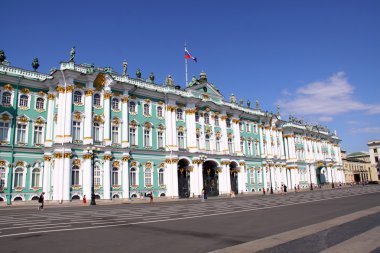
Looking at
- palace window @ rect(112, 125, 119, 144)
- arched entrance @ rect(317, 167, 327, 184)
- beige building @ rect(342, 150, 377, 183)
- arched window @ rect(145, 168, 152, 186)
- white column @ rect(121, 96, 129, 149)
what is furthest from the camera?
beige building @ rect(342, 150, 377, 183)

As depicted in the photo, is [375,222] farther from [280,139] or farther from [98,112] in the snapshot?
[280,139]

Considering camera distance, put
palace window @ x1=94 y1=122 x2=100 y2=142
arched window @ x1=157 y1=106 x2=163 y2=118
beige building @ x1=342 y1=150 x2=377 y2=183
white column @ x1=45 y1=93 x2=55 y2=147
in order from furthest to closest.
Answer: beige building @ x1=342 y1=150 x2=377 y2=183, arched window @ x1=157 y1=106 x2=163 y2=118, palace window @ x1=94 y1=122 x2=100 y2=142, white column @ x1=45 y1=93 x2=55 y2=147

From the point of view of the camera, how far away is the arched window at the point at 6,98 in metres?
39.2

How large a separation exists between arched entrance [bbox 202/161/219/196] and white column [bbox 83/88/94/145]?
2237 centimetres

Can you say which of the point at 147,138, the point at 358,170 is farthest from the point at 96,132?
the point at 358,170

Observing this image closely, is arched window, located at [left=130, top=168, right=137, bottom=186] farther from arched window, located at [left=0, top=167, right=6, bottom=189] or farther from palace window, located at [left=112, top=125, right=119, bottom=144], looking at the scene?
arched window, located at [left=0, top=167, right=6, bottom=189]

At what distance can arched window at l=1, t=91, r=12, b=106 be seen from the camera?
128 feet

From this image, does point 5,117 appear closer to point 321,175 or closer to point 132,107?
point 132,107

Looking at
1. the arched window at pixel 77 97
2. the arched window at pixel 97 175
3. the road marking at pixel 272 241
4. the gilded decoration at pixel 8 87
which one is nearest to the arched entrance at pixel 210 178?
the arched window at pixel 97 175

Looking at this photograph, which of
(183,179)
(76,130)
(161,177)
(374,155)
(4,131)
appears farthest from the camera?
(374,155)

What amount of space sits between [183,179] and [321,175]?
58440 mm

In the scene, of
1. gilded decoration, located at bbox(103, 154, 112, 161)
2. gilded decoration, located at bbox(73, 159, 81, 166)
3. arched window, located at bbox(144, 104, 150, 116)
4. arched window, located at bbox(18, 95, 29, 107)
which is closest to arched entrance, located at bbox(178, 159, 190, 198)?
arched window, located at bbox(144, 104, 150, 116)

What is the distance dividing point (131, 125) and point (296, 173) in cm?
4939

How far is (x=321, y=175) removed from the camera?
316 ft
